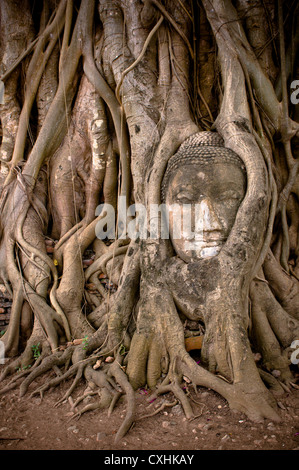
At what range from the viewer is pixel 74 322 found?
9.79 feet

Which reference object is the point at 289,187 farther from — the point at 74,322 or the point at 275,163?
the point at 74,322

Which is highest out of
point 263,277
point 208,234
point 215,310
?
point 208,234

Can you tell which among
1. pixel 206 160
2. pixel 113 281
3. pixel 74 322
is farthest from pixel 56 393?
pixel 206 160

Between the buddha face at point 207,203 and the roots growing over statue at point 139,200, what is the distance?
12cm

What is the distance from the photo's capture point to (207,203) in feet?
7.86

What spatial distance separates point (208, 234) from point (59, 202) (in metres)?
2.03

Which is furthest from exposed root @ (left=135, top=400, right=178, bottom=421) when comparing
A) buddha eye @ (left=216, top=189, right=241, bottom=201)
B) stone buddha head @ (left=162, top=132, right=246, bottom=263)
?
buddha eye @ (left=216, top=189, right=241, bottom=201)

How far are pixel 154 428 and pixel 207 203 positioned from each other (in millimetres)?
1625

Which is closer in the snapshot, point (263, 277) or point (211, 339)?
point (211, 339)

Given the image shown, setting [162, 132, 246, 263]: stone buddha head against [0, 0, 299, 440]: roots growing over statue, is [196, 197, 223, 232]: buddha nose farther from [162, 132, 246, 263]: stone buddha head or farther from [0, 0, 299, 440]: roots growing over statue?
[0, 0, 299, 440]: roots growing over statue

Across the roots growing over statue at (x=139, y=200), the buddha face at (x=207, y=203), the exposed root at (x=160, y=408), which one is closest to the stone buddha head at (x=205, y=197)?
the buddha face at (x=207, y=203)

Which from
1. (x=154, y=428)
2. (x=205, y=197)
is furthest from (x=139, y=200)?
(x=154, y=428)

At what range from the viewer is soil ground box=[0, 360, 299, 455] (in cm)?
164

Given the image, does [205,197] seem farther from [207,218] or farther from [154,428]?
[154,428]
